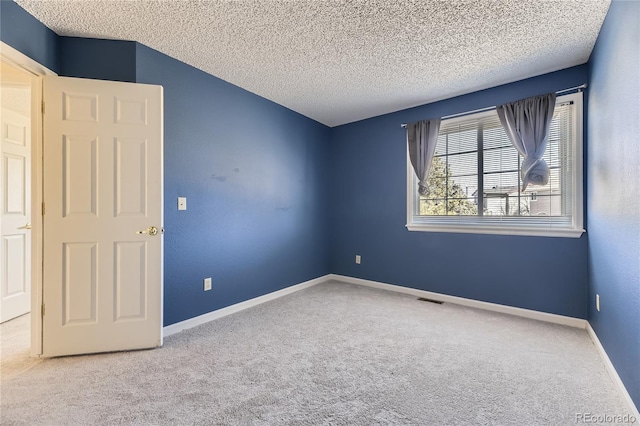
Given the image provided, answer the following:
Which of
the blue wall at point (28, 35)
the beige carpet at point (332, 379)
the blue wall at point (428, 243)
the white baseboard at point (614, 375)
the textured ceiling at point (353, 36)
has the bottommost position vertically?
the beige carpet at point (332, 379)

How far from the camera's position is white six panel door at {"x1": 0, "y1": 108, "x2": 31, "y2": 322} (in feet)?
9.25

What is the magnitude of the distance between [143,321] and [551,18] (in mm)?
3821

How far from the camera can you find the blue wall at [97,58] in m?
2.23

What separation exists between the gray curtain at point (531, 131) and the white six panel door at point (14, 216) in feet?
17.3

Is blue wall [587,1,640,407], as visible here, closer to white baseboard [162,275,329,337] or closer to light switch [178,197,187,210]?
white baseboard [162,275,329,337]

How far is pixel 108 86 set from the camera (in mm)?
2141

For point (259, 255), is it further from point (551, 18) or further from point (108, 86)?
point (551, 18)

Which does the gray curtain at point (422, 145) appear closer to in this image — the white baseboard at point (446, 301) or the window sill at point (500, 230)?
the window sill at point (500, 230)

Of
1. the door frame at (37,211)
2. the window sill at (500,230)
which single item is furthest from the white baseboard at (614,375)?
the door frame at (37,211)

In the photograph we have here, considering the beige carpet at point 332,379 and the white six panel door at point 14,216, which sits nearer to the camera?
the beige carpet at point 332,379

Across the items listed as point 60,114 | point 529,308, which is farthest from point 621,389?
point 60,114

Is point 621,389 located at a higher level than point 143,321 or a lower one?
lower

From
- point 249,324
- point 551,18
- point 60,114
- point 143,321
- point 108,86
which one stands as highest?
point 551,18

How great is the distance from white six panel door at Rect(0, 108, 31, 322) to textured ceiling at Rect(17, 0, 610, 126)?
5.37 ft
